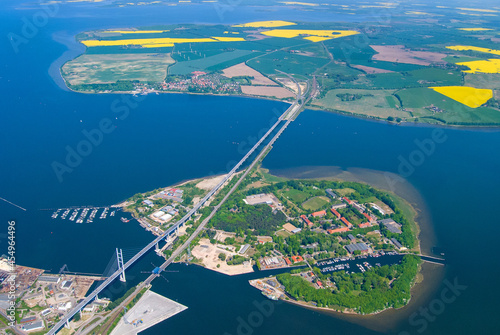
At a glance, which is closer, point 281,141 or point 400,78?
point 281,141

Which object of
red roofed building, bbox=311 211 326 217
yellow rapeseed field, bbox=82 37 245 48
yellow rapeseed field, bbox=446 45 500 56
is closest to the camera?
red roofed building, bbox=311 211 326 217

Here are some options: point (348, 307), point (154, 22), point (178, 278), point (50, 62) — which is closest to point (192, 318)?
point (178, 278)

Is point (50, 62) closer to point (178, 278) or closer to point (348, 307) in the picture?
point (178, 278)

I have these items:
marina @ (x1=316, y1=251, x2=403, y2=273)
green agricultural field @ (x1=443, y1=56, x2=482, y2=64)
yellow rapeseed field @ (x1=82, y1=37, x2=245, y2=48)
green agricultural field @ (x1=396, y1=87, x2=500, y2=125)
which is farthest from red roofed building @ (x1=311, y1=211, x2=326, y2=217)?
yellow rapeseed field @ (x1=82, y1=37, x2=245, y2=48)

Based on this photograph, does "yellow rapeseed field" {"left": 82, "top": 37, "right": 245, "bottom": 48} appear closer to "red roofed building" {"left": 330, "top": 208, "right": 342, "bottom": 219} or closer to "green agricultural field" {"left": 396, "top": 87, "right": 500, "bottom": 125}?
"green agricultural field" {"left": 396, "top": 87, "right": 500, "bottom": 125}

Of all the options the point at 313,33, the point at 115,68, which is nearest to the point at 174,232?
the point at 115,68
